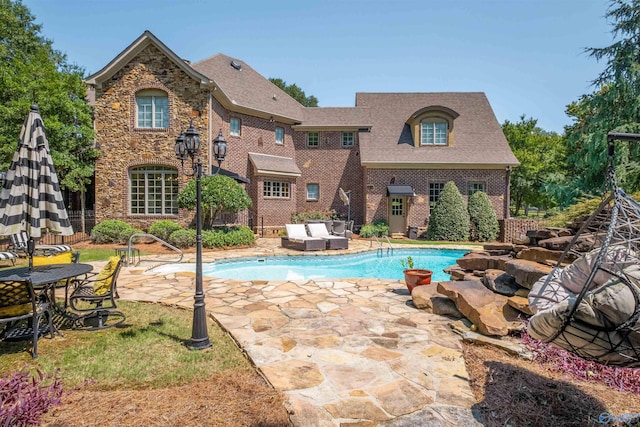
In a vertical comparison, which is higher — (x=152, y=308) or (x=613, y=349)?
(x=613, y=349)

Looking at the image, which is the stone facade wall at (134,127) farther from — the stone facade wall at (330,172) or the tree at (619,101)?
the tree at (619,101)

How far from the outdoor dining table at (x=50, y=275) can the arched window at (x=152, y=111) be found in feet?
39.3

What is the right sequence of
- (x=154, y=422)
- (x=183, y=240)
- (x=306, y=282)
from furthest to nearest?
(x=183, y=240) → (x=306, y=282) → (x=154, y=422)

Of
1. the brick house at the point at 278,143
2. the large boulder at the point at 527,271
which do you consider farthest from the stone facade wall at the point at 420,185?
the large boulder at the point at 527,271

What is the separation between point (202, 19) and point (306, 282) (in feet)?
29.3

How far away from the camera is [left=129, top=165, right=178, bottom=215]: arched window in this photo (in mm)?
15977

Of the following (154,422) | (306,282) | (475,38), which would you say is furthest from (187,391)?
(475,38)

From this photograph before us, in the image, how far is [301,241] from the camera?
13883 mm

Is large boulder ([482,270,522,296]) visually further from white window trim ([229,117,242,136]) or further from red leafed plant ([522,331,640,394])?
white window trim ([229,117,242,136])

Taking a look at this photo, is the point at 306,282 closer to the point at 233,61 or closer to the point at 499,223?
the point at 499,223

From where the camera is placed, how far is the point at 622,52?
16203 mm

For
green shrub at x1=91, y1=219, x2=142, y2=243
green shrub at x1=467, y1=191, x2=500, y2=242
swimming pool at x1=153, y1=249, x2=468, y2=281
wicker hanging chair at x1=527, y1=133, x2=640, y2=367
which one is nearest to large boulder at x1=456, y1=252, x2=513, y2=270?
swimming pool at x1=153, y1=249, x2=468, y2=281

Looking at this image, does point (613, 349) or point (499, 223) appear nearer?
point (613, 349)

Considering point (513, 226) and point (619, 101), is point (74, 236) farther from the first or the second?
point (619, 101)
